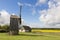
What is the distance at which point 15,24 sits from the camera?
45250mm

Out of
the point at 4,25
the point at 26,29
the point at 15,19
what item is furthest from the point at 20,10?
the point at 15,19

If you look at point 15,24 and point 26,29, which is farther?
point 26,29

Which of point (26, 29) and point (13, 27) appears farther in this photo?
point (26, 29)

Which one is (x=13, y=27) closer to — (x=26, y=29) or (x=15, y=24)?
(x=15, y=24)

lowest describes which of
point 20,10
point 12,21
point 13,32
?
point 13,32

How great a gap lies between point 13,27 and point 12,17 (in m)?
2.68

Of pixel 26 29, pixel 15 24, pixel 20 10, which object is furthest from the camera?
pixel 26 29

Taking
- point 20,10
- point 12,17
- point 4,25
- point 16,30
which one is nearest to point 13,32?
point 16,30

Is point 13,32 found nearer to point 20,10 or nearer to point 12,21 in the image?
point 12,21

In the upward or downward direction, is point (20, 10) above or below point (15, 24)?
above

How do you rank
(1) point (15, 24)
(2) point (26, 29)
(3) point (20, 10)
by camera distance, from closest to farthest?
1. (1) point (15, 24)
2. (3) point (20, 10)
3. (2) point (26, 29)

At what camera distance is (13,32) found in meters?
45.3

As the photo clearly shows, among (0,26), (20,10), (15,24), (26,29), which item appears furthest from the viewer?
(0,26)

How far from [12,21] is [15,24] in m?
1.13
